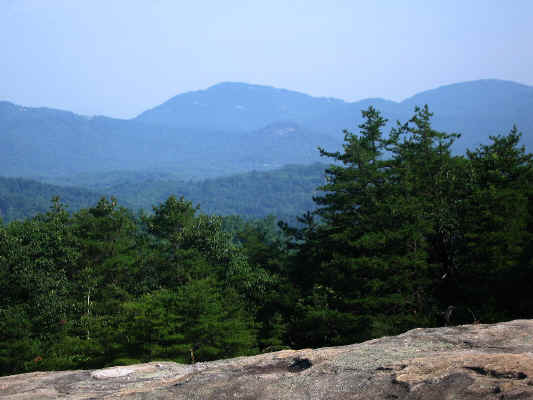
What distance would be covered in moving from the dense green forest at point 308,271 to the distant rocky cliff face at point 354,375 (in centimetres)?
1130

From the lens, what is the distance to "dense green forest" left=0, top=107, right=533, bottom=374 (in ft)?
75.6

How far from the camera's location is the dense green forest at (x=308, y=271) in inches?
907

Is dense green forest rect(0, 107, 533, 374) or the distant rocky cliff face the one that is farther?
dense green forest rect(0, 107, 533, 374)

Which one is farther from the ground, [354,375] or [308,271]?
[354,375]

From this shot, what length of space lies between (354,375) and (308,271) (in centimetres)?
2610

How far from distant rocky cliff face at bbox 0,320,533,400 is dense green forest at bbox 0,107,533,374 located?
37.1 ft

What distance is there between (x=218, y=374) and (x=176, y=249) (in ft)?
86.5

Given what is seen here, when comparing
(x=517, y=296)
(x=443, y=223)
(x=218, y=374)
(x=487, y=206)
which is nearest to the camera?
(x=218, y=374)

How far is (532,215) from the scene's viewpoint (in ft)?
91.3

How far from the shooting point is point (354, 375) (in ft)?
21.0

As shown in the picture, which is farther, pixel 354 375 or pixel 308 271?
pixel 308 271

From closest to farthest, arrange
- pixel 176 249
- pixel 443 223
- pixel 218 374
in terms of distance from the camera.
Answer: pixel 218 374 < pixel 443 223 < pixel 176 249

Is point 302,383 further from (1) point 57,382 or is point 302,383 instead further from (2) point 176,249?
(2) point 176,249

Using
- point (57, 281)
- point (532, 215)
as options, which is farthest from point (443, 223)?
point (57, 281)
